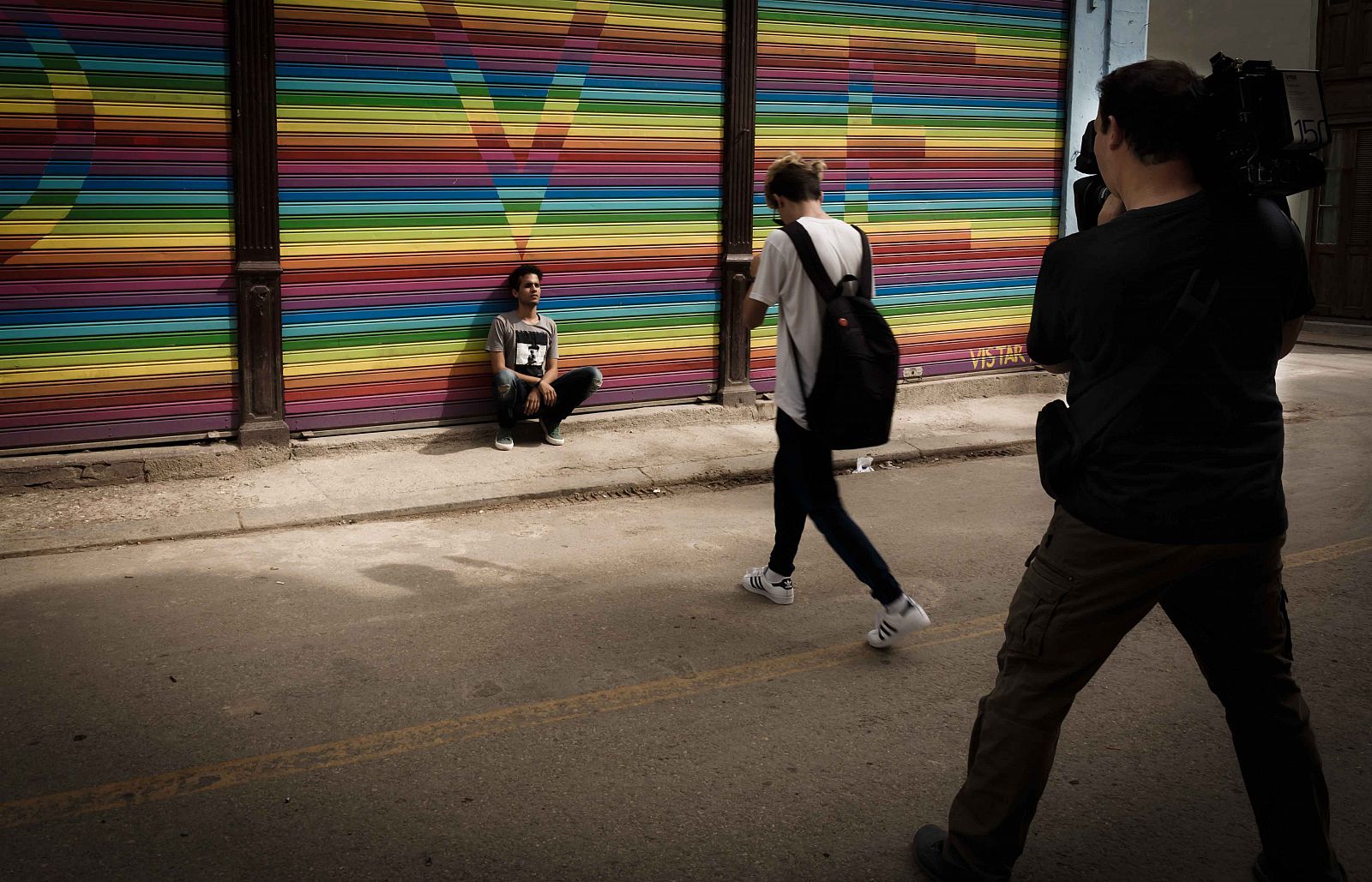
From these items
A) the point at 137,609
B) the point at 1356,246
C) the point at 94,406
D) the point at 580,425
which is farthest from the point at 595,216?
the point at 1356,246

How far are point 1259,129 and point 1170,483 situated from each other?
79 centimetres

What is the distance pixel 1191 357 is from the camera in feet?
9.43

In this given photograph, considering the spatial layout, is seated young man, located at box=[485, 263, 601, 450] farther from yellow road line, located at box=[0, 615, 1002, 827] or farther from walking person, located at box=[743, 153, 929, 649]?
yellow road line, located at box=[0, 615, 1002, 827]

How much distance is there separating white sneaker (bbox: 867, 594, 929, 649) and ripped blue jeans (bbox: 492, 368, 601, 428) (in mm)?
→ 4433

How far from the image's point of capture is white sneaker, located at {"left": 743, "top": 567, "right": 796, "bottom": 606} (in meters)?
5.75

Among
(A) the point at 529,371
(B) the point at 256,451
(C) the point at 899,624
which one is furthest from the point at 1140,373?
(B) the point at 256,451

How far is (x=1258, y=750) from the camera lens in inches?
121

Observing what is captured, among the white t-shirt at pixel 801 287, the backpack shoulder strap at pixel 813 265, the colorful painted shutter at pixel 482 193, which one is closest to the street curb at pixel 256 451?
the colorful painted shutter at pixel 482 193

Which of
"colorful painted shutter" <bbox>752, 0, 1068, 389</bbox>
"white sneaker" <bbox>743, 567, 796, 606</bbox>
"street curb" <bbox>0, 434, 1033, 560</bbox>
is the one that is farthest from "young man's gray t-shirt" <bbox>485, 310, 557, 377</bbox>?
"white sneaker" <bbox>743, 567, 796, 606</bbox>

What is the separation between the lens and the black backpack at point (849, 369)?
196 inches

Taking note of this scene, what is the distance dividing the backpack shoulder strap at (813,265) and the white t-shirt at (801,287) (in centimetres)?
2

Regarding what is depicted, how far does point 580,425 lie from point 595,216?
1.56 meters

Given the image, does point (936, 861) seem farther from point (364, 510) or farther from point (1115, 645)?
point (364, 510)

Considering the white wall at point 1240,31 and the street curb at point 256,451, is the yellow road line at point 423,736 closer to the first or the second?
the street curb at point 256,451
